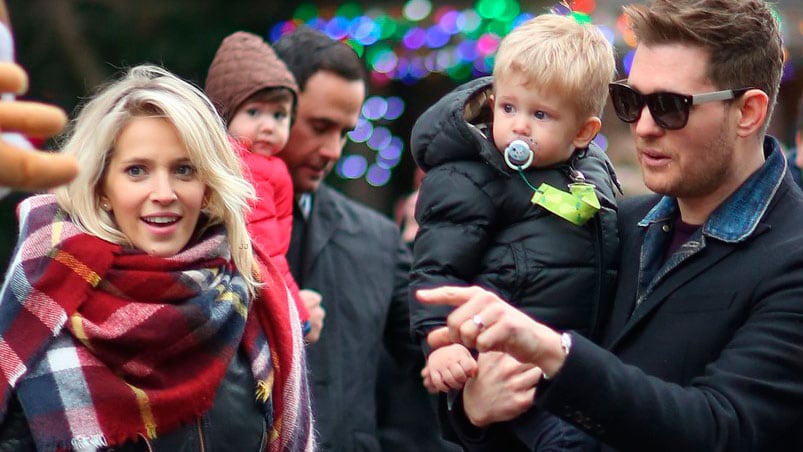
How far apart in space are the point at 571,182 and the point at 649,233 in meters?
0.35

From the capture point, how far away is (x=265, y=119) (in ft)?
15.1

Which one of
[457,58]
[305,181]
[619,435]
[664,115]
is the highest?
[664,115]

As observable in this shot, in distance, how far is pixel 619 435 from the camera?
9.29ft

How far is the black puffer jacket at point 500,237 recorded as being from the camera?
3.47 m

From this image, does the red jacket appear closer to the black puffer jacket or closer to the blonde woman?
the blonde woman

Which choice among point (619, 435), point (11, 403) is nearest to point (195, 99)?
point (11, 403)

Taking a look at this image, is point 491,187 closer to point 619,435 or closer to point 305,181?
point 619,435

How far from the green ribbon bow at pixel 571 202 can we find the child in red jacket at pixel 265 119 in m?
1.12

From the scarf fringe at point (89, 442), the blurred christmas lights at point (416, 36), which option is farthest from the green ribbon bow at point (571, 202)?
the blurred christmas lights at point (416, 36)

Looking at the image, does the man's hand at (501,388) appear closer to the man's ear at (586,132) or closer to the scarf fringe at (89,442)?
the man's ear at (586,132)

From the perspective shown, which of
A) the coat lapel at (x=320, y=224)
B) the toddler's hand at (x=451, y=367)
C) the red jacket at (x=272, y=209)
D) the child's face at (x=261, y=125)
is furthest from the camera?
the coat lapel at (x=320, y=224)

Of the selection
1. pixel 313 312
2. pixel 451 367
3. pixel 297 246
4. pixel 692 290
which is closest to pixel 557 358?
pixel 692 290

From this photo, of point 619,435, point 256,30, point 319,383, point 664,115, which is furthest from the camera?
point 256,30

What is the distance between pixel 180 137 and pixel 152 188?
0.17 meters
